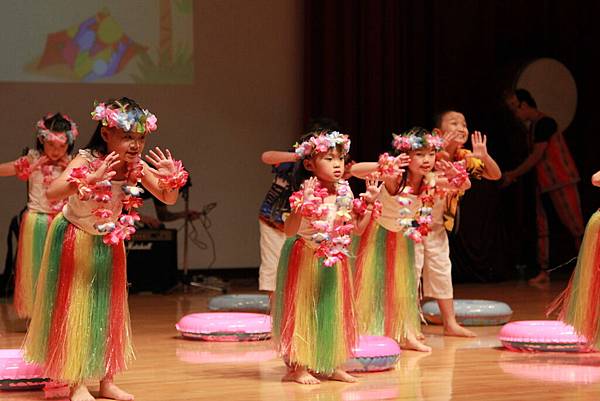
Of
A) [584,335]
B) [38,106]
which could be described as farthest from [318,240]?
[38,106]

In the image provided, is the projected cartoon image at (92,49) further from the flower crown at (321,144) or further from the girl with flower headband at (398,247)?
the flower crown at (321,144)

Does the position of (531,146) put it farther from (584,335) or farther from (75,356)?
(75,356)

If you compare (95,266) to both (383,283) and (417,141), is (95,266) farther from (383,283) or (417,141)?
(417,141)

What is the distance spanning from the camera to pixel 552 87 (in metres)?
9.27

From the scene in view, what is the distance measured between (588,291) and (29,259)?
2.78 meters

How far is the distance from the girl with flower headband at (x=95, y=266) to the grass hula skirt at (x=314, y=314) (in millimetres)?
642

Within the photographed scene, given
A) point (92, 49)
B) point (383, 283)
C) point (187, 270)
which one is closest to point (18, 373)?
point (383, 283)

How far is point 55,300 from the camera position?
3891 mm

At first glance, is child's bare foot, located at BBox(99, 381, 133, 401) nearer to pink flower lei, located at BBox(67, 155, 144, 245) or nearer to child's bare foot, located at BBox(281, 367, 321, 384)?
pink flower lei, located at BBox(67, 155, 144, 245)

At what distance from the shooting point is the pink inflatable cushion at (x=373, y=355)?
453 centimetres

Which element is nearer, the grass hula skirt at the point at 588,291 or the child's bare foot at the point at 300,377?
the child's bare foot at the point at 300,377

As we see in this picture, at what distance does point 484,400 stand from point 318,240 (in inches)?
32.6

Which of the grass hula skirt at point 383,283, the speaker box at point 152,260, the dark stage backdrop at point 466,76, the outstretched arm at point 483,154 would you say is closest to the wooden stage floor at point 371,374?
the grass hula skirt at point 383,283

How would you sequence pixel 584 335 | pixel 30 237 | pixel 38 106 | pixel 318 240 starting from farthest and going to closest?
pixel 38 106
pixel 30 237
pixel 584 335
pixel 318 240
